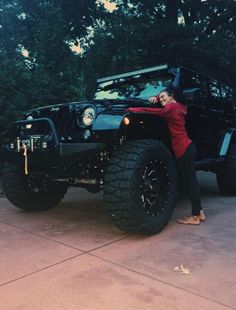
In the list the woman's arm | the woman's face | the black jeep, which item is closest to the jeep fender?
the black jeep

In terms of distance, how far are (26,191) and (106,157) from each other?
1393 mm

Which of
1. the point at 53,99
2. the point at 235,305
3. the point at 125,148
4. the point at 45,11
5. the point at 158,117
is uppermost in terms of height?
the point at 45,11

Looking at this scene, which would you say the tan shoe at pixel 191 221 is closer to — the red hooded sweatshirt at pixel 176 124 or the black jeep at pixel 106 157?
the black jeep at pixel 106 157

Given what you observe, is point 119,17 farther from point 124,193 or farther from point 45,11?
point 124,193

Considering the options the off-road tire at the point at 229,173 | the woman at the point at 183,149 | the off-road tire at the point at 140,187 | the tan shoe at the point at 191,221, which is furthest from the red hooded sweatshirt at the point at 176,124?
the off-road tire at the point at 229,173

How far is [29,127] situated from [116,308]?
2.55m

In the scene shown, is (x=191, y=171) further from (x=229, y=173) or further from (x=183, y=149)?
(x=229, y=173)

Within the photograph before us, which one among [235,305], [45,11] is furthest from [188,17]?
[235,305]

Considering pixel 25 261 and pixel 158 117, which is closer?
pixel 25 261

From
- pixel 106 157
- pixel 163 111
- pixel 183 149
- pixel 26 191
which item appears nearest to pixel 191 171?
pixel 183 149

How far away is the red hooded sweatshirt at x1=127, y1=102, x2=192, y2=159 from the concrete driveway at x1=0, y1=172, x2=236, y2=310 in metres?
0.96

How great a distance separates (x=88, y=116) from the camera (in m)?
4.17

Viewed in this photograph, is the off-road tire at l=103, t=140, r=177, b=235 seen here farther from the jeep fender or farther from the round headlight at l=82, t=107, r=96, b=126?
the jeep fender

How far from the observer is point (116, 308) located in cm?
266
